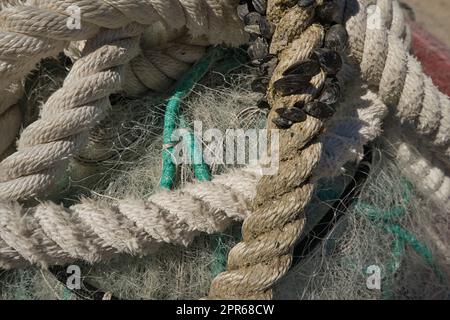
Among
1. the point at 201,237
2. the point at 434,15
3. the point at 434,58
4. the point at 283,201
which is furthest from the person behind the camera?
the point at 434,15

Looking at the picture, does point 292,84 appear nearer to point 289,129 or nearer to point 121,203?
point 289,129

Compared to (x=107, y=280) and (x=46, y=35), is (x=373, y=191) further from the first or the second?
(x=46, y=35)

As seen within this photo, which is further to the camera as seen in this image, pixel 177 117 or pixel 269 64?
pixel 177 117

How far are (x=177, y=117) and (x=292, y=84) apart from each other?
0.25 metres

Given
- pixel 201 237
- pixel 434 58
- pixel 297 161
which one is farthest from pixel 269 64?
pixel 434 58

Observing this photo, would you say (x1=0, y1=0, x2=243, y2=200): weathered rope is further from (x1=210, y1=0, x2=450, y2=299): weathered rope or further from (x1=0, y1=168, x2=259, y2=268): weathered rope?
(x1=210, y1=0, x2=450, y2=299): weathered rope

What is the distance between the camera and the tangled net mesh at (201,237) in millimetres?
871

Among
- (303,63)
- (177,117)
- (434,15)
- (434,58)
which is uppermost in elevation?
(303,63)

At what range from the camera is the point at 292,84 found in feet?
2.52

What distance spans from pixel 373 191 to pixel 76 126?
1.72 feet

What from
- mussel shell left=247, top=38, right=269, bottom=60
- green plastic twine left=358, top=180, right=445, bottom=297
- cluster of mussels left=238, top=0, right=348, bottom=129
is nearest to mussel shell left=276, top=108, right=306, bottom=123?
cluster of mussels left=238, top=0, right=348, bottom=129

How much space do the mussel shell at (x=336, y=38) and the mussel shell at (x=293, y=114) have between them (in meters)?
0.11

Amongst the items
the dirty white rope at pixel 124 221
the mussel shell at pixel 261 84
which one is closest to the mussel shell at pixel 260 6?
the mussel shell at pixel 261 84

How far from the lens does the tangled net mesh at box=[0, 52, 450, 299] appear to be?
871 mm
